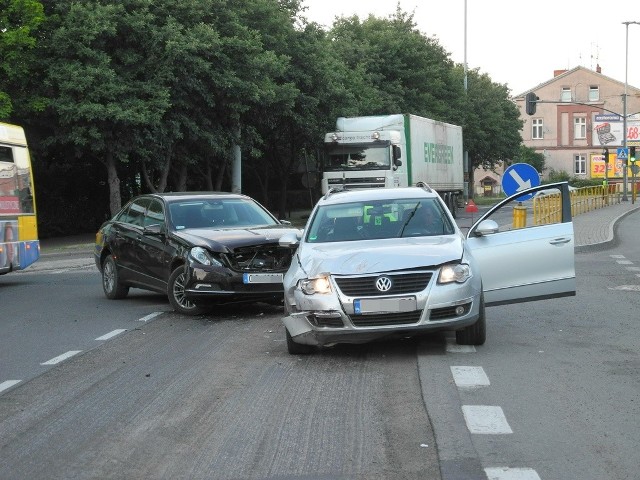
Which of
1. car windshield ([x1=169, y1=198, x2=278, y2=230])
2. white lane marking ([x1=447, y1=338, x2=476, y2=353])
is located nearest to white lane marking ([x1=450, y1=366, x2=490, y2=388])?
white lane marking ([x1=447, y1=338, x2=476, y2=353])

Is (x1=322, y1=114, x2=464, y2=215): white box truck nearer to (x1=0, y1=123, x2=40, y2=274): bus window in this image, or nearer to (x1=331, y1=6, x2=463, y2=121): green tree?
(x1=0, y1=123, x2=40, y2=274): bus window

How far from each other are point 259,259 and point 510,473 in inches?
312

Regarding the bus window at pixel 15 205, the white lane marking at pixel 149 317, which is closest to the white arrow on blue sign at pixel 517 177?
the bus window at pixel 15 205

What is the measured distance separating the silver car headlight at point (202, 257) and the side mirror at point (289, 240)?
1911mm

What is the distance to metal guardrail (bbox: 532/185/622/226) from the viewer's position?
3139 cm

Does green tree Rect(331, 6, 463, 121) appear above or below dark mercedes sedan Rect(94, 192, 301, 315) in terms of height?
above

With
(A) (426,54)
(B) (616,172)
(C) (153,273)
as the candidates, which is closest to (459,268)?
(C) (153,273)

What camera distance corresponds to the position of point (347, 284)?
9.55 m

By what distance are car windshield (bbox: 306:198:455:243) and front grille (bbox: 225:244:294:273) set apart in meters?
2.10

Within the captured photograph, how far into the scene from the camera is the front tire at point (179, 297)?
13672 mm

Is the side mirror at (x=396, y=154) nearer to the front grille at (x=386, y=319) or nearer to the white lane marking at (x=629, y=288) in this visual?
the white lane marking at (x=629, y=288)

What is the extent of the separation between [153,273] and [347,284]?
557 centimetres

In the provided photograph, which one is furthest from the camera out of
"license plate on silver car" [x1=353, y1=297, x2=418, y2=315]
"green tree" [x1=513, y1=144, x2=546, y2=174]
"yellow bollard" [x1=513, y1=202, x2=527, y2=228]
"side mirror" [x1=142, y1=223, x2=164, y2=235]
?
"green tree" [x1=513, y1=144, x2=546, y2=174]

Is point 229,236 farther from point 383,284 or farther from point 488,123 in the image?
point 488,123
